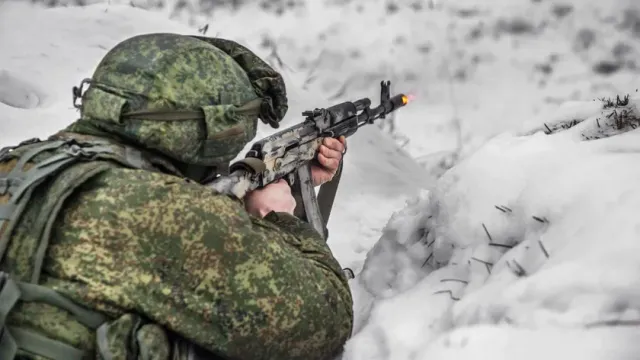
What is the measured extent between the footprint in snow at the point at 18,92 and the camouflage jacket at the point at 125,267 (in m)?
3.62

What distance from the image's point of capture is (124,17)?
20.4 feet

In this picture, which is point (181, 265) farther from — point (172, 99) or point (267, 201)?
point (267, 201)

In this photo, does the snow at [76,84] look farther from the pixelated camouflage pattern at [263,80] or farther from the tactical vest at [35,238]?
the tactical vest at [35,238]

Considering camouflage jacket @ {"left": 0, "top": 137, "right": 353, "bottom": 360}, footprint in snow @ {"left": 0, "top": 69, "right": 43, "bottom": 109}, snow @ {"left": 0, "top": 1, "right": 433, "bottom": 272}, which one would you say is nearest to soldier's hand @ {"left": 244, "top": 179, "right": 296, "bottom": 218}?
camouflage jacket @ {"left": 0, "top": 137, "right": 353, "bottom": 360}

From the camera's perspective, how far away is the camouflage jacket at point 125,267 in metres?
1.66

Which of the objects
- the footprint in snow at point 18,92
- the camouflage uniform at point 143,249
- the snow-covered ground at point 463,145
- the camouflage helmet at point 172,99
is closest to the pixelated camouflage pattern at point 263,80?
the camouflage helmet at point 172,99

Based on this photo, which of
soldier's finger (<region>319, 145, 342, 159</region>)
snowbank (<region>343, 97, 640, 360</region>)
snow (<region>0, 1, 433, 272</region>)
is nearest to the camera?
snowbank (<region>343, 97, 640, 360</region>)

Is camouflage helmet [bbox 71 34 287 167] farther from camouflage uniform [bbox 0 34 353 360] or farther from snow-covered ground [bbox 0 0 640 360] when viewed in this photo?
snow-covered ground [bbox 0 0 640 360]

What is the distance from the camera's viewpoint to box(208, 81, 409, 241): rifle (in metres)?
2.46

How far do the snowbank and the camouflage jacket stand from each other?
0.39 m

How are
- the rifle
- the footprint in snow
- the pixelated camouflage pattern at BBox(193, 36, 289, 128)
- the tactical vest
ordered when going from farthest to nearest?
the footprint in snow
the rifle
the pixelated camouflage pattern at BBox(193, 36, 289, 128)
the tactical vest

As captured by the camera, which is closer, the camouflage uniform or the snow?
the camouflage uniform

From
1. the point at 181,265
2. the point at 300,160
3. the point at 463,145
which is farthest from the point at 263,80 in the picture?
the point at 463,145

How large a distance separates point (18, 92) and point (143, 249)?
409cm
